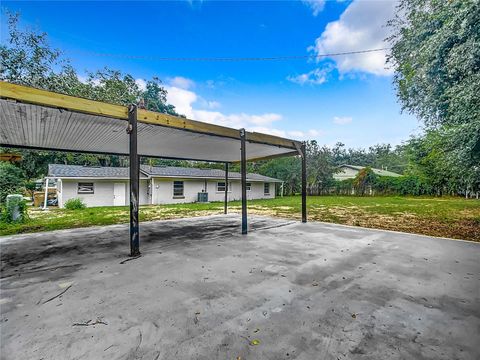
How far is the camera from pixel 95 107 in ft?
11.5

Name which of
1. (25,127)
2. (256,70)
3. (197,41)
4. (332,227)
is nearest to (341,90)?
(256,70)

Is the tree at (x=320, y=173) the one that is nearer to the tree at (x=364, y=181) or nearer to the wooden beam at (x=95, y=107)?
the tree at (x=364, y=181)

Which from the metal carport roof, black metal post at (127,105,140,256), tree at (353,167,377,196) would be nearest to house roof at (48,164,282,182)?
the metal carport roof

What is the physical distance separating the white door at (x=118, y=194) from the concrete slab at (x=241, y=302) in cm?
1138

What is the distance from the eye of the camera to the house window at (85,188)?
14383 mm

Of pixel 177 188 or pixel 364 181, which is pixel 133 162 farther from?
pixel 364 181

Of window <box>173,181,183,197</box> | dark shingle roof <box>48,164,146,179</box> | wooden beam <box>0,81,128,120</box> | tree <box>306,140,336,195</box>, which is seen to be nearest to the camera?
wooden beam <box>0,81,128,120</box>

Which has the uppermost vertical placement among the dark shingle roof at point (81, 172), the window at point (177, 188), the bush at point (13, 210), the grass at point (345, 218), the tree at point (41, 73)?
the tree at point (41, 73)

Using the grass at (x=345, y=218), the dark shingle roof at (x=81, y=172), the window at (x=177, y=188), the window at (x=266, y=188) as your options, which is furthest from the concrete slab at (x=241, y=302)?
the window at (x=266, y=188)

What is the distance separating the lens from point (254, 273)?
327cm

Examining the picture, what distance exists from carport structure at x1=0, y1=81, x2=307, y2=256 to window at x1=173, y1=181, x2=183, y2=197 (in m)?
9.28

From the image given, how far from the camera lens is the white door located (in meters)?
15.4

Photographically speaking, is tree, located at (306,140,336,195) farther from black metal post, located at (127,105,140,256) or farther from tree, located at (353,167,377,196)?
black metal post, located at (127,105,140,256)

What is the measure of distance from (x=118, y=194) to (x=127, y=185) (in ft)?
2.72
